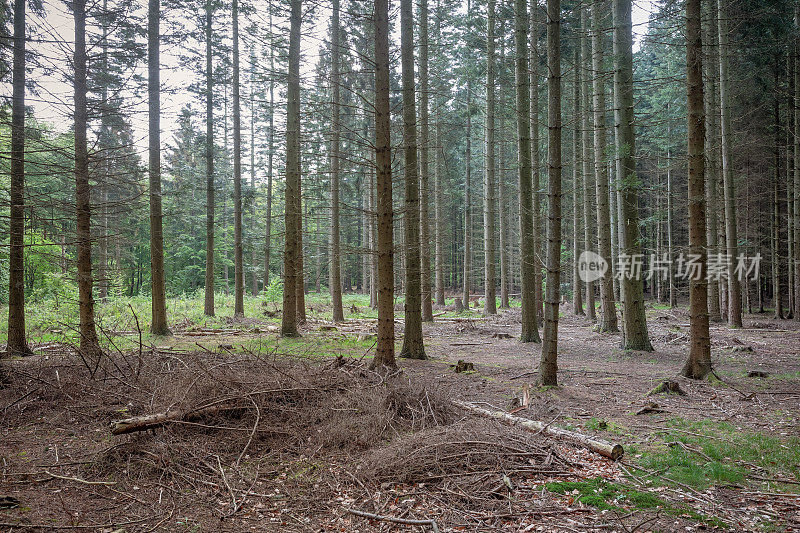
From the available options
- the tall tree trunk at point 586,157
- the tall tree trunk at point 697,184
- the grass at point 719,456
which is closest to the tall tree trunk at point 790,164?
the tall tree trunk at point 586,157

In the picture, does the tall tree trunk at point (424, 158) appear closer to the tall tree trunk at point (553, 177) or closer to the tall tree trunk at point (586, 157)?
the tall tree trunk at point (586, 157)

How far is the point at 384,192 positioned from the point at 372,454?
4.29 metres

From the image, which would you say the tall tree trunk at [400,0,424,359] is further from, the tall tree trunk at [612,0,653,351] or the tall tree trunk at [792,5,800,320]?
the tall tree trunk at [792,5,800,320]

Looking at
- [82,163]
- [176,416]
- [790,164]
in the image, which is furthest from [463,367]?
[790,164]

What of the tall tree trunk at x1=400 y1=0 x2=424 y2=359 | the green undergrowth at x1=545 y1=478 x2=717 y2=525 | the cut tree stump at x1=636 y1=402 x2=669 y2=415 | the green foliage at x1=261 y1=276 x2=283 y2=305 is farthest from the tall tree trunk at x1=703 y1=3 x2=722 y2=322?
the green foliage at x1=261 y1=276 x2=283 y2=305

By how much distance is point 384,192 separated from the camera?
7543 millimetres

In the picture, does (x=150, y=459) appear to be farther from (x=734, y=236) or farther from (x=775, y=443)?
(x=734, y=236)

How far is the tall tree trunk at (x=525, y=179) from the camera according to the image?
1152 centimetres

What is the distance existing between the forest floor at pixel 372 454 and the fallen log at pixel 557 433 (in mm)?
95

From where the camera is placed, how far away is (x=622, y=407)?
21.7 feet

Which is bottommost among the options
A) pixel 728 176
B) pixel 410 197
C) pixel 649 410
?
pixel 649 410

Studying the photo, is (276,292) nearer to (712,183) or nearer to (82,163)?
(82,163)

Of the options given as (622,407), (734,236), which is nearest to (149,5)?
(622,407)

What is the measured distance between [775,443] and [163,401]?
Answer: 709cm
